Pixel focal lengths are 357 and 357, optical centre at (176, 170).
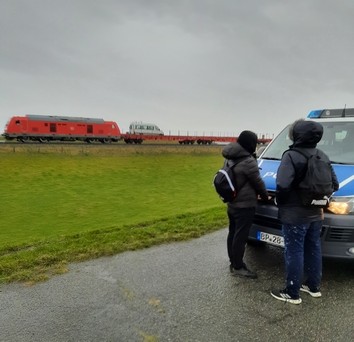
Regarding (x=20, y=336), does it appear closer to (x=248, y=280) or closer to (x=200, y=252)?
(x=248, y=280)


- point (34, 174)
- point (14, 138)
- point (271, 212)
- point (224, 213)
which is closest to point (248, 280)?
point (271, 212)

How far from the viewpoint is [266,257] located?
564 cm

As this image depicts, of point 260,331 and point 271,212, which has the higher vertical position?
point 271,212

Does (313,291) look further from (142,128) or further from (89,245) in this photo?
(142,128)

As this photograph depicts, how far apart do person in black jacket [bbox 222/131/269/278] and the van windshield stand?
1.46 m

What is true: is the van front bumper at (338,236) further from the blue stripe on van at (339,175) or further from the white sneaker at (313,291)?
the white sneaker at (313,291)

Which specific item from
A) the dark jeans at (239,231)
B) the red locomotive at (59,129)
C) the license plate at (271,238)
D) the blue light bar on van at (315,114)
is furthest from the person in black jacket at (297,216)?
the red locomotive at (59,129)

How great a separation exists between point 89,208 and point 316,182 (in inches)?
325

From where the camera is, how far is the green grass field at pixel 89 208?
5.92 m

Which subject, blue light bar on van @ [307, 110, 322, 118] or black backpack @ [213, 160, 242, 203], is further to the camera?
blue light bar on van @ [307, 110, 322, 118]

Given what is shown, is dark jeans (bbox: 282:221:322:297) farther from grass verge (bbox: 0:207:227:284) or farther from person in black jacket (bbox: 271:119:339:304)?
grass verge (bbox: 0:207:227:284)

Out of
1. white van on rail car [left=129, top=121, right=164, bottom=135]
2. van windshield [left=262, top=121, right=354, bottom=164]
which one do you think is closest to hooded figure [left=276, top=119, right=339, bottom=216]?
van windshield [left=262, top=121, right=354, bottom=164]

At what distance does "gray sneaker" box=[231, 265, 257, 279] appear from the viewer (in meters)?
4.80

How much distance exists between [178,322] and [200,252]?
90.3 inches
